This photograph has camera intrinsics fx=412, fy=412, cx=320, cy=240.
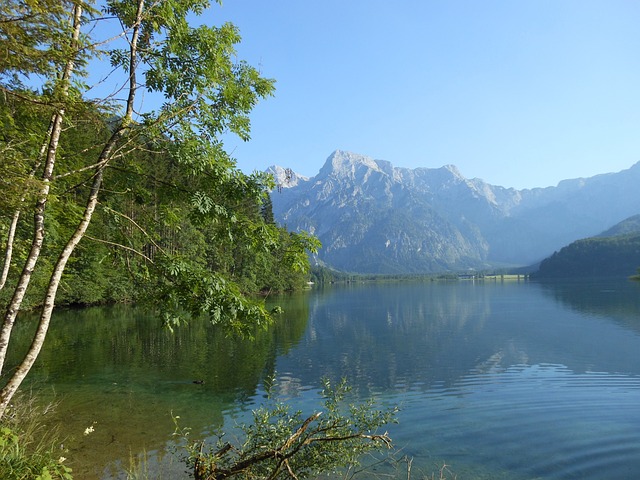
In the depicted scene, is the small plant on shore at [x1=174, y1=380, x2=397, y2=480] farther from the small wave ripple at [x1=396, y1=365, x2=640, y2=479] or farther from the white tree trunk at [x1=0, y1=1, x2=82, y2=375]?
the small wave ripple at [x1=396, y1=365, x2=640, y2=479]

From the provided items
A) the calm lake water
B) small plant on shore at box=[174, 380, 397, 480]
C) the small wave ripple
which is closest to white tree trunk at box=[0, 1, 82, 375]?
small plant on shore at box=[174, 380, 397, 480]

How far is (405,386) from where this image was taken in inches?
961

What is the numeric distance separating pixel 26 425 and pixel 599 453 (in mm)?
20117

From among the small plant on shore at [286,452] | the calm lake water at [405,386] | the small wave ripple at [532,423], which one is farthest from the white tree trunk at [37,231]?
the small wave ripple at [532,423]

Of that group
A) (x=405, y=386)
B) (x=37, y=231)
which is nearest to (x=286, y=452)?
(x=37, y=231)

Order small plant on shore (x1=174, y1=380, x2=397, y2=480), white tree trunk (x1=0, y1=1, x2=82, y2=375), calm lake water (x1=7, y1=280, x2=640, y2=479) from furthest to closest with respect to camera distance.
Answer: calm lake water (x1=7, y1=280, x2=640, y2=479), small plant on shore (x1=174, y1=380, x2=397, y2=480), white tree trunk (x1=0, y1=1, x2=82, y2=375)

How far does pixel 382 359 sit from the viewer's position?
3275cm

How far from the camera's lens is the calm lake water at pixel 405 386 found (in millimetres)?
14539

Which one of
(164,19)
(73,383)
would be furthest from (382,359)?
(164,19)

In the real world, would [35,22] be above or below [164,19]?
below

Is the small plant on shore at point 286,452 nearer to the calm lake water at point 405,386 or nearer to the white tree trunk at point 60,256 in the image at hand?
the white tree trunk at point 60,256

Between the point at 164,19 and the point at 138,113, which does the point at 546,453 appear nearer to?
the point at 138,113

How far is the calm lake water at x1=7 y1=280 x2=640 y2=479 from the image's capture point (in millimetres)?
14539

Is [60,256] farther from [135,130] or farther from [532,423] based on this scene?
[532,423]
